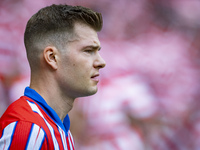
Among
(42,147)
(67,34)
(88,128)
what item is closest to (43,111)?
(42,147)

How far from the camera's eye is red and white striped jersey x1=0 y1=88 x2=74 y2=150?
35.9 inches

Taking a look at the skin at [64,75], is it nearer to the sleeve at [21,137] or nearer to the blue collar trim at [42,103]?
the blue collar trim at [42,103]

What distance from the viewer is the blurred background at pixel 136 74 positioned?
2430 mm

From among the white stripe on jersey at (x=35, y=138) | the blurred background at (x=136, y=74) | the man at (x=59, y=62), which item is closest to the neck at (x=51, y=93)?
the man at (x=59, y=62)

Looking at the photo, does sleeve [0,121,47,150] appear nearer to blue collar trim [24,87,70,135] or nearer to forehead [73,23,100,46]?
blue collar trim [24,87,70,135]

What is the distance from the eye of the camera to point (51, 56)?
45.3 inches

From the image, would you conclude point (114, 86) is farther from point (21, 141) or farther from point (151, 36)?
point (21, 141)

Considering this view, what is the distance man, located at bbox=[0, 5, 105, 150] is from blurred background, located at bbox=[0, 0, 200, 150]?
1.26 m

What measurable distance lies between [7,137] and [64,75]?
338 millimetres

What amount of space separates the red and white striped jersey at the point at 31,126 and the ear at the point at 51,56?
0.13 m

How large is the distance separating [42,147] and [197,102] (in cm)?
217

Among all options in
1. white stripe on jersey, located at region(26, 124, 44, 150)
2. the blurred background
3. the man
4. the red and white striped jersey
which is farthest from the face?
the blurred background

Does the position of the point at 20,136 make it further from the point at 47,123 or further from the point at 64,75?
the point at 64,75

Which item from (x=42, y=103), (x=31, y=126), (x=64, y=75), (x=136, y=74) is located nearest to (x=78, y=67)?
(x=64, y=75)
